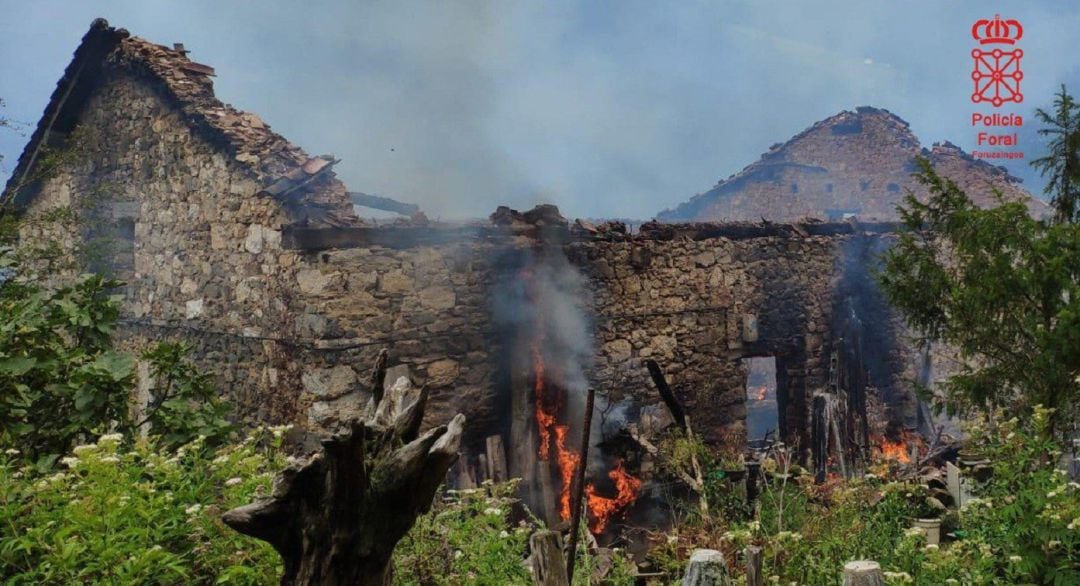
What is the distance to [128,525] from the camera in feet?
11.2

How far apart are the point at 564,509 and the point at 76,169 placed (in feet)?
30.2

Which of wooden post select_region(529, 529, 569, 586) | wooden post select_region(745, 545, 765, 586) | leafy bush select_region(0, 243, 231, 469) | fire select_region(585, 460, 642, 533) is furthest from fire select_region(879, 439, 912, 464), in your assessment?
leafy bush select_region(0, 243, 231, 469)

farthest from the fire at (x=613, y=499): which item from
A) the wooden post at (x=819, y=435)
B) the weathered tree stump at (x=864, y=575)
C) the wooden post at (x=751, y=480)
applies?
the weathered tree stump at (x=864, y=575)

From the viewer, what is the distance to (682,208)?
26250 mm

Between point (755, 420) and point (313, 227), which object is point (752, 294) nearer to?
point (313, 227)

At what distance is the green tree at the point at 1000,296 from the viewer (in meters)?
6.20

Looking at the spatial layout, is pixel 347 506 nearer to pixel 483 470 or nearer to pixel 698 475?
pixel 483 470

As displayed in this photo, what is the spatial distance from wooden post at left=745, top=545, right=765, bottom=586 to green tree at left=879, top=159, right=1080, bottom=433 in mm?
3650

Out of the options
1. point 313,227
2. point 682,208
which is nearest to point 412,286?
point 313,227

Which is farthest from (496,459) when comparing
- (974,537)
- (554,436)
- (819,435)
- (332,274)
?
(819,435)

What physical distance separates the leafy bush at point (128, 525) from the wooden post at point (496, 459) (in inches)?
179

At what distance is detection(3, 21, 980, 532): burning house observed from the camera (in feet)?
25.4

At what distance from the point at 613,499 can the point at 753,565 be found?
5389 mm

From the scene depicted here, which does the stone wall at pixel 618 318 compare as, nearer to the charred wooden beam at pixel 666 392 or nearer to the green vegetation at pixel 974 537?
the charred wooden beam at pixel 666 392
